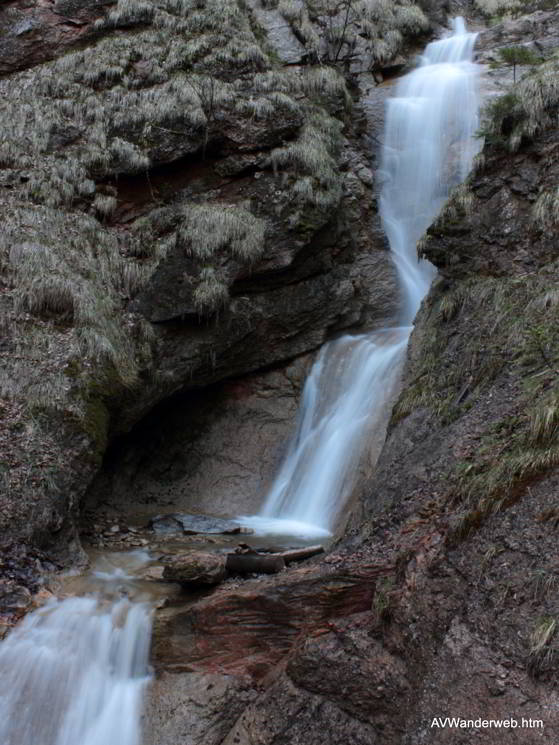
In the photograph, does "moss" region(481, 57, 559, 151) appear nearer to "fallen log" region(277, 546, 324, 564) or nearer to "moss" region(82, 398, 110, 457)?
"fallen log" region(277, 546, 324, 564)

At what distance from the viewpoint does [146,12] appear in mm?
14062

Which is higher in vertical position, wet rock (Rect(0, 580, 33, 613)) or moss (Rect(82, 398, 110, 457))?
moss (Rect(82, 398, 110, 457))

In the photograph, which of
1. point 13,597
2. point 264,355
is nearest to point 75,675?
point 13,597

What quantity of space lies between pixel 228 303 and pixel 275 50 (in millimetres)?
8797

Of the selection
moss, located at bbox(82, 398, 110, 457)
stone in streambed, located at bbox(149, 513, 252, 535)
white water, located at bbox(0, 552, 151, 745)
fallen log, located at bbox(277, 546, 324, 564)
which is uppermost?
moss, located at bbox(82, 398, 110, 457)

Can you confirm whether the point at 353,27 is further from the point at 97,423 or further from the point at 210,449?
the point at 97,423

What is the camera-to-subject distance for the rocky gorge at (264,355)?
4422 mm

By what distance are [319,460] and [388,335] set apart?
10.4ft

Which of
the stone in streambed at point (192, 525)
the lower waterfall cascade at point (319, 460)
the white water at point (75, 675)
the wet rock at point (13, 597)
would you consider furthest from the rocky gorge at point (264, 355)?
the stone in streambed at point (192, 525)

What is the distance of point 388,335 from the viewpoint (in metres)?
12.4

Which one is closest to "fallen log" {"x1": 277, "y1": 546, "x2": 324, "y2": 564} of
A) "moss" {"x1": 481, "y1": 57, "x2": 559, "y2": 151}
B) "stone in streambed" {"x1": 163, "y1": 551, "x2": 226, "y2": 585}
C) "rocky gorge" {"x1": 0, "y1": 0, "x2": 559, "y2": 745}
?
"rocky gorge" {"x1": 0, "y1": 0, "x2": 559, "y2": 745}

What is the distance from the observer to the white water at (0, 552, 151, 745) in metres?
5.27

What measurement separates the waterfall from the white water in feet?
12.5

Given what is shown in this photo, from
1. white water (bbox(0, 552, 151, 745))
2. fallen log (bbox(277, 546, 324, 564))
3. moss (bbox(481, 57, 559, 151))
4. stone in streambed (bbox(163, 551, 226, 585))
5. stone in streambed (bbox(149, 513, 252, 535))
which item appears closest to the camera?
white water (bbox(0, 552, 151, 745))
